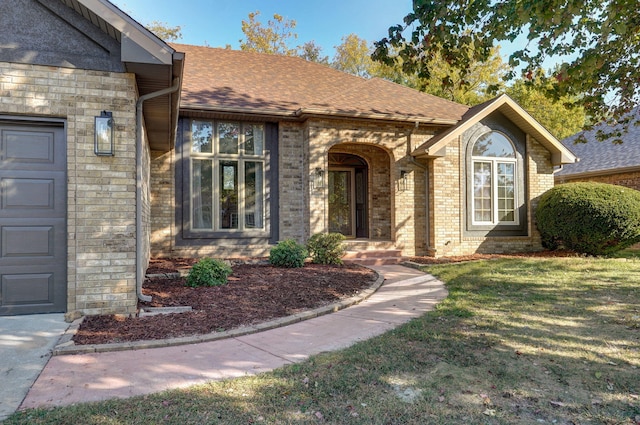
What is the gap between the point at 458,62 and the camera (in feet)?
20.1

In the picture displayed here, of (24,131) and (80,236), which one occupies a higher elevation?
(24,131)

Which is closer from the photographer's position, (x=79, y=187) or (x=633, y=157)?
(x=79, y=187)

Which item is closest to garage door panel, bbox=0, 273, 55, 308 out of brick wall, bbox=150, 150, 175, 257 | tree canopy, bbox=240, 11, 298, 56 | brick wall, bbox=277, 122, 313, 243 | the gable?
the gable

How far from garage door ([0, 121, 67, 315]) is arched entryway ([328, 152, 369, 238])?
8.92 metres

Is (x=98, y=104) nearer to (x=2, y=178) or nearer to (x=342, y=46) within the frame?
(x=2, y=178)

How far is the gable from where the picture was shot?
15.7 feet

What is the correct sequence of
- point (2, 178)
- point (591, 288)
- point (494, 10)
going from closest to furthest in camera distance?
point (2, 178), point (494, 10), point (591, 288)

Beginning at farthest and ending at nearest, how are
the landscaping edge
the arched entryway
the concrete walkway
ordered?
1. the arched entryway
2. the landscaping edge
3. the concrete walkway

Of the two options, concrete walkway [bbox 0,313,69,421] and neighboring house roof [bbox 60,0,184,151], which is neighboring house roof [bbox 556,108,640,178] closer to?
neighboring house roof [bbox 60,0,184,151]

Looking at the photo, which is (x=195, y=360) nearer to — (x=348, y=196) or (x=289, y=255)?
(x=289, y=255)

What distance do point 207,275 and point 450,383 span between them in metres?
4.45

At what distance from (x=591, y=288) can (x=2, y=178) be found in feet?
28.2

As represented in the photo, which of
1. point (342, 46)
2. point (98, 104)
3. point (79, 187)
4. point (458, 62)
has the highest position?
point (342, 46)

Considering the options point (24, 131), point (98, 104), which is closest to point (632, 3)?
point (98, 104)
